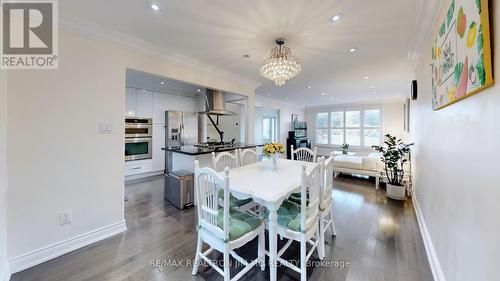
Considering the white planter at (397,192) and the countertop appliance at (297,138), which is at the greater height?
the countertop appliance at (297,138)

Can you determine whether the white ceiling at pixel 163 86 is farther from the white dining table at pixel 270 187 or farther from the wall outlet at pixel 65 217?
the wall outlet at pixel 65 217

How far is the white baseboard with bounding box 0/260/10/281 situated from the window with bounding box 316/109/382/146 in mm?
9406

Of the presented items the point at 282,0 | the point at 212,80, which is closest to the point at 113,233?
the point at 212,80

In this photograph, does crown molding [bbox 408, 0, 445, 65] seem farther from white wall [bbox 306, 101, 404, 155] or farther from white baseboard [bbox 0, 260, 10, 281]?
white wall [bbox 306, 101, 404, 155]

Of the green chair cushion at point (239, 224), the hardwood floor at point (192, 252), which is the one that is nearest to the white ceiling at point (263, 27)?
the green chair cushion at point (239, 224)

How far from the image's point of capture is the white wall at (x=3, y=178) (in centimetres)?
157

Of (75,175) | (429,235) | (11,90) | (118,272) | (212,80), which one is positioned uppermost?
(212,80)

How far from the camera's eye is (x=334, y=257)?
192 cm

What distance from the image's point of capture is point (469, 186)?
109 cm

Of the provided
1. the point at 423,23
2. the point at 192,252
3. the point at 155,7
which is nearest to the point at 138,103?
the point at 155,7

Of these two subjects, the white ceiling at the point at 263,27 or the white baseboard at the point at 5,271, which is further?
the white ceiling at the point at 263,27

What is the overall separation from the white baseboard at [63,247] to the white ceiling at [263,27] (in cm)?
232

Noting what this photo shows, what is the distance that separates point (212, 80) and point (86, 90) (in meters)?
1.90

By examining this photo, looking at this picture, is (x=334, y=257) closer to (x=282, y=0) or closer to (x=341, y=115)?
(x=282, y=0)
